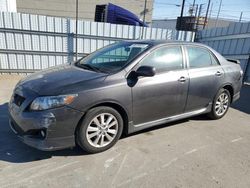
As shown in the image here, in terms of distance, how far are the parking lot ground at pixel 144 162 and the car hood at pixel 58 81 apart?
894mm

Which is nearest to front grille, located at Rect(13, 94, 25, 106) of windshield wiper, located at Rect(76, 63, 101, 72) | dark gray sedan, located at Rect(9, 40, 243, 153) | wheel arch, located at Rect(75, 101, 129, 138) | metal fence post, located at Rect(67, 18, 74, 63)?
dark gray sedan, located at Rect(9, 40, 243, 153)

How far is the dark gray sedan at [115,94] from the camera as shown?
2.62 meters

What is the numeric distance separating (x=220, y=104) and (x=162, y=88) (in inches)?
69.8

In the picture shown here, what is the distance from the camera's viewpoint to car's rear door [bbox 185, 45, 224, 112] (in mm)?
3758

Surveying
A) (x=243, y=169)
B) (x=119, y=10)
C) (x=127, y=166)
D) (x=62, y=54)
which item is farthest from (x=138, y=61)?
(x=119, y=10)

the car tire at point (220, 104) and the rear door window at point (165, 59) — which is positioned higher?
the rear door window at point (165, 59)

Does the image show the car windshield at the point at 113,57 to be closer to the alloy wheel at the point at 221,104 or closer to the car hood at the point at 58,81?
the car hood at the point at 58,81

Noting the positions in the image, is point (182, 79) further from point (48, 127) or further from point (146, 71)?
point (48, 127)

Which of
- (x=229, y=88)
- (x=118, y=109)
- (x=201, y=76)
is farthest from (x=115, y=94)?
(x=229, y=88)

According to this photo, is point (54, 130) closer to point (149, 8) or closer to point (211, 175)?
point (211, 175)

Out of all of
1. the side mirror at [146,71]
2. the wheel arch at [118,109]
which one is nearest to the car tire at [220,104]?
the side mirror at [146,71]

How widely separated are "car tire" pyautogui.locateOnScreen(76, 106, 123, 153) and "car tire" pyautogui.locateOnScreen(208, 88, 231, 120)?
7.26 ft

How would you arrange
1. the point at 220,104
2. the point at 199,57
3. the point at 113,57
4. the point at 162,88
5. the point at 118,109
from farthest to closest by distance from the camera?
the point at 220,104
the point at 199,57
the point at 113,57
the point at 162,88
the point at 118,109

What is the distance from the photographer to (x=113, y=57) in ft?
12.1
